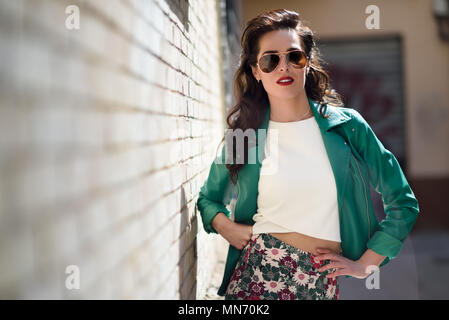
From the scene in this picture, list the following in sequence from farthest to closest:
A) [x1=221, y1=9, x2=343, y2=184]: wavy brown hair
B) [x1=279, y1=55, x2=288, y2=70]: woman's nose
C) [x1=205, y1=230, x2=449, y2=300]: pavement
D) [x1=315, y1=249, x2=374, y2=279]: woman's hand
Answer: [x1=205, y1=230, x2=449, y2=300]: pavement → [x1=221, y1=9, x2=343, y2=184]: wavy brown hair → [x1=279, y1=55, x2=288, y2=70]: woman's nose → [x1=315, y1=249, x2=374, y2=279]: woman's hand

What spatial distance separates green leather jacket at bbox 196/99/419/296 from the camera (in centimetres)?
207

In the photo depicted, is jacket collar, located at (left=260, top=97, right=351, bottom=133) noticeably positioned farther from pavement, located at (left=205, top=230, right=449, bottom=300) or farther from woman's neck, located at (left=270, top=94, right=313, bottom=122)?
pavement, located at (left=205, top=230, right=449, bottom=300)

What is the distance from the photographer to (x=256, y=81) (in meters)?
2.45

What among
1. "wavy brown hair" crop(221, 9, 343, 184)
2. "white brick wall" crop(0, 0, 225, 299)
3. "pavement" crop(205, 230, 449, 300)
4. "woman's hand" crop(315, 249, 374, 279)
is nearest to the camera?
"white brick wall" crop(0, 0, 225, 299)

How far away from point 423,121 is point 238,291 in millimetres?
6330

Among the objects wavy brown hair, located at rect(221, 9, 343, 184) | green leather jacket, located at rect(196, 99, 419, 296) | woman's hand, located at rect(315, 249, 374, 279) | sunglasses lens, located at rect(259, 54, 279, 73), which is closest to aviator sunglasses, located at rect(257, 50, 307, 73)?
sunglasses lens, located at rect(259, 54, 279, 73)

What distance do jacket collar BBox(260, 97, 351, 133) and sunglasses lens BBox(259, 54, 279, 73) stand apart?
259mm

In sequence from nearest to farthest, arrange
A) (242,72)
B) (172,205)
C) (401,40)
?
(172,205) < (242,72) < (401,40)

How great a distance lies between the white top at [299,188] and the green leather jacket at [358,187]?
4cm

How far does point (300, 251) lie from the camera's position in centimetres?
207

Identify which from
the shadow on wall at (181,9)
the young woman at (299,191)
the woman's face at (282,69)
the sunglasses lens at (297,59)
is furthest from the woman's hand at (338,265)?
the shadow on wall at (181,9)

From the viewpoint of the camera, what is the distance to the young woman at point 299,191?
207 centimetres
